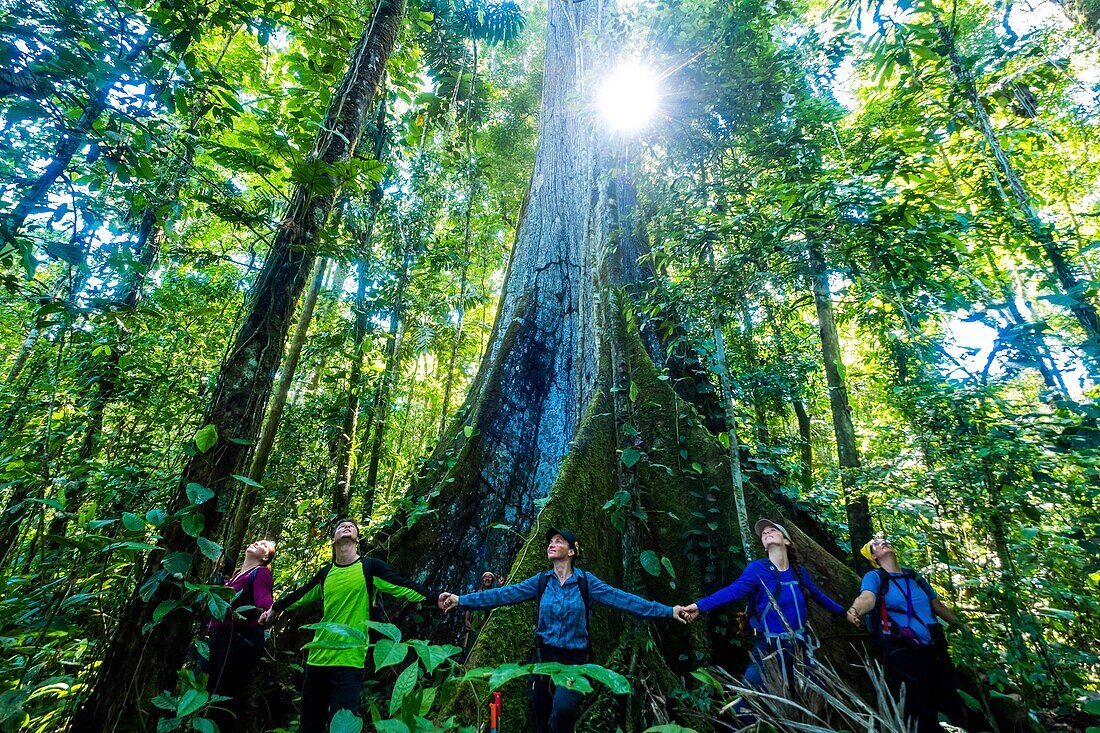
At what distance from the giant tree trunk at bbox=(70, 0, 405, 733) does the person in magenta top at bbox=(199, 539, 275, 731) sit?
1261 mm

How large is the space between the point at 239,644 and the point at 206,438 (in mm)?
2061

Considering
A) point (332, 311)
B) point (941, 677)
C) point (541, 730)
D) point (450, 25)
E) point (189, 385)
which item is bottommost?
point (541, 730)

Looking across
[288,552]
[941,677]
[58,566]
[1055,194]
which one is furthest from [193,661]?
[1055,194]

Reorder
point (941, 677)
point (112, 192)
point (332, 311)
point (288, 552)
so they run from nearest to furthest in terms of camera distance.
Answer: point (112, 192) < point (941, 677) < point (288, 552) < point (332, 311)

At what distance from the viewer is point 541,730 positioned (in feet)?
8.15

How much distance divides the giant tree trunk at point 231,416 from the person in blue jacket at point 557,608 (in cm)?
130

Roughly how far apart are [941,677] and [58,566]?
5609 mm

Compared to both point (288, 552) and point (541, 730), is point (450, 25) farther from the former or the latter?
point (541, 730)

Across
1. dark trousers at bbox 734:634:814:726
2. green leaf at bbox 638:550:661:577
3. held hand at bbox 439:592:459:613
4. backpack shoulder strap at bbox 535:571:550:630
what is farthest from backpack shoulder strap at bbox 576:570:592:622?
dark trousers at bbox 734:634:814:726

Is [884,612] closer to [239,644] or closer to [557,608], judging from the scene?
[557,608]

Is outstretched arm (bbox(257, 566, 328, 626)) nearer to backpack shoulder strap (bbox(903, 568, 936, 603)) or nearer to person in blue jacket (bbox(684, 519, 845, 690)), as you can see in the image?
person in blue jacket (bbox(684, 519, 845, 690))

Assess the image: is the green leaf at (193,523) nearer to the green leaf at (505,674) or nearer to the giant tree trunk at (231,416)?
the giant tree trunk at (231,416)

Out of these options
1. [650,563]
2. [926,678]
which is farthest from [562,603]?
[926,678]

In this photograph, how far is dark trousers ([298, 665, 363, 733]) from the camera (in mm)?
2990
